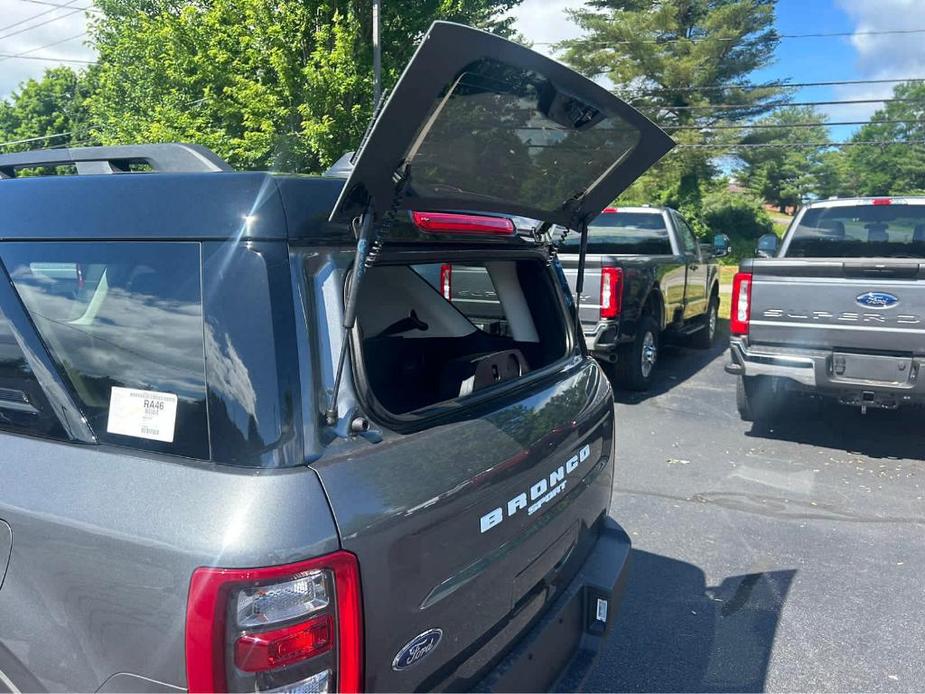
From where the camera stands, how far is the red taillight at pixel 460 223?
1955 mm

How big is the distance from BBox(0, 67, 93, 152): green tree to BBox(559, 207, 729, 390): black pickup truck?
1854 inches

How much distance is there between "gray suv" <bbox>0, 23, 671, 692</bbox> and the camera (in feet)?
4.56

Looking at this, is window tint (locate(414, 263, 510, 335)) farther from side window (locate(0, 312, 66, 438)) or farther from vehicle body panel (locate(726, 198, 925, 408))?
side window (locate(0, 312, 66, 438))

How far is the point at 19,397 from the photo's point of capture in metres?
1.83

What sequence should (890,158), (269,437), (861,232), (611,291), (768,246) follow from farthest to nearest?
(890,158) < (768,246) < (611,291) < (861,232) < (269,437)

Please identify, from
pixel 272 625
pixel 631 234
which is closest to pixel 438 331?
pixel 272 625

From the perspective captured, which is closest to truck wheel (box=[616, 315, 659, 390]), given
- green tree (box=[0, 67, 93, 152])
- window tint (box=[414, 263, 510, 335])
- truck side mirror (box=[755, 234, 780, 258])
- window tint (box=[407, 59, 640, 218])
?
truck side mirror (box=[755, 234, 780, 258])

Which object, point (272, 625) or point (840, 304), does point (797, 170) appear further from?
point (272, 625)

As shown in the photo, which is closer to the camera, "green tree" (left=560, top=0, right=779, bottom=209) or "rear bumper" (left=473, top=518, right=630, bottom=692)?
"rear bumper" (left=473, top=518, right=630, bottom=692)

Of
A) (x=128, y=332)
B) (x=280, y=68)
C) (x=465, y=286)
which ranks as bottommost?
(x=465, y=286)

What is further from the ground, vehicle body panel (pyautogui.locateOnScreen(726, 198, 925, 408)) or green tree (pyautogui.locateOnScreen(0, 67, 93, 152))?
green tree (pyautogui.locateOnScreen(0, 67, 93, 152))

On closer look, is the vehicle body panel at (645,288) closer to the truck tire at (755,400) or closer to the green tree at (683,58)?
the truck tire at (755,400)

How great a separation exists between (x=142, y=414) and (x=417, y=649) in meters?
0.82

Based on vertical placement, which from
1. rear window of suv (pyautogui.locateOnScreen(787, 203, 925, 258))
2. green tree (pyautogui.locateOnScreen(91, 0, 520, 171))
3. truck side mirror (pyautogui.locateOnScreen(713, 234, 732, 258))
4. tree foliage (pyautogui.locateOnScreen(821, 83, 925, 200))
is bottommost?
truck side mirror (pyautogui.locateOnScreen(713, 234, 732, 258))
